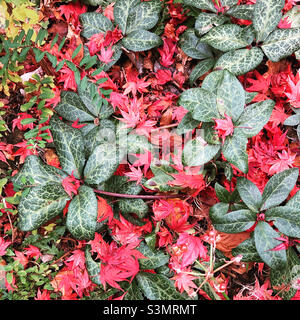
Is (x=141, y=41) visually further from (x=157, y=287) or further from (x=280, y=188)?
(x=157, y=287)

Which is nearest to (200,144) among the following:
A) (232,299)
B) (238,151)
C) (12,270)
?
(238,151)

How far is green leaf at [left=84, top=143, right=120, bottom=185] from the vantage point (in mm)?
1724

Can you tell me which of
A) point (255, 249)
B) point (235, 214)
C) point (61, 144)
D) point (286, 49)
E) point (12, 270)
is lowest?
point (12, 270)

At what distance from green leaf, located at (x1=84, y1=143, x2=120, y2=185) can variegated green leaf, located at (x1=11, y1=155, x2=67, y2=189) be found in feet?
0.57

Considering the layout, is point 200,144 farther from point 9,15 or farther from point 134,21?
point 9,15

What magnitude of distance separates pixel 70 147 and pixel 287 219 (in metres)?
1.24

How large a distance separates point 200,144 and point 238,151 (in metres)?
0.20

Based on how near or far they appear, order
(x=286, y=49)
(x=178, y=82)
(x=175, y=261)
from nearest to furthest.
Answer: (x=286, y=49)
(x=175, y=261)
(x=178, y=82)

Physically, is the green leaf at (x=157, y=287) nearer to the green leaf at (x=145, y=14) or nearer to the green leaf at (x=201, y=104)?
the green leaf at (x=201, y=104)

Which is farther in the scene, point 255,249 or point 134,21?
point 134,21

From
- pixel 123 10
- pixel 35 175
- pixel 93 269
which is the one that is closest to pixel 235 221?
pixel 93 269

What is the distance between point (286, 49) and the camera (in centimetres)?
175

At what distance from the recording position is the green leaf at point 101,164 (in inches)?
67.9

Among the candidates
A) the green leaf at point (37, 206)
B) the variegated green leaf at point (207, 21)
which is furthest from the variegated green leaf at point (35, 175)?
the variegated green leaf at point (207, 21)
